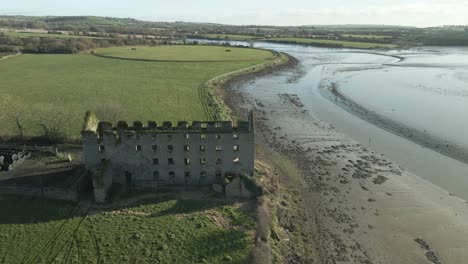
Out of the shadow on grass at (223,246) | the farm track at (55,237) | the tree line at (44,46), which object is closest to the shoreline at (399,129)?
the shadow on grass at (223,246)

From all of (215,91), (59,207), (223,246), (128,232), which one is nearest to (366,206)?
(223,246)

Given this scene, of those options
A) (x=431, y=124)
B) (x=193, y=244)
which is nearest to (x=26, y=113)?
(x=193, y=244)

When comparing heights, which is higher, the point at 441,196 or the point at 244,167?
the point at 244,167

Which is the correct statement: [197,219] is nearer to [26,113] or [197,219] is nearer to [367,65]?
[26,113]

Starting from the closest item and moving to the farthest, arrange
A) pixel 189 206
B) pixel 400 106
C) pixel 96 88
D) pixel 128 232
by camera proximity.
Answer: pixel 128 232 < pixel 189 206 < pixel 400 106 < pixel 96 88

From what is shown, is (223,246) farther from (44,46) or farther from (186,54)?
(44,46)

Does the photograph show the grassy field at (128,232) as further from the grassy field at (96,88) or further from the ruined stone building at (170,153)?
the grassy field at (96,88)
